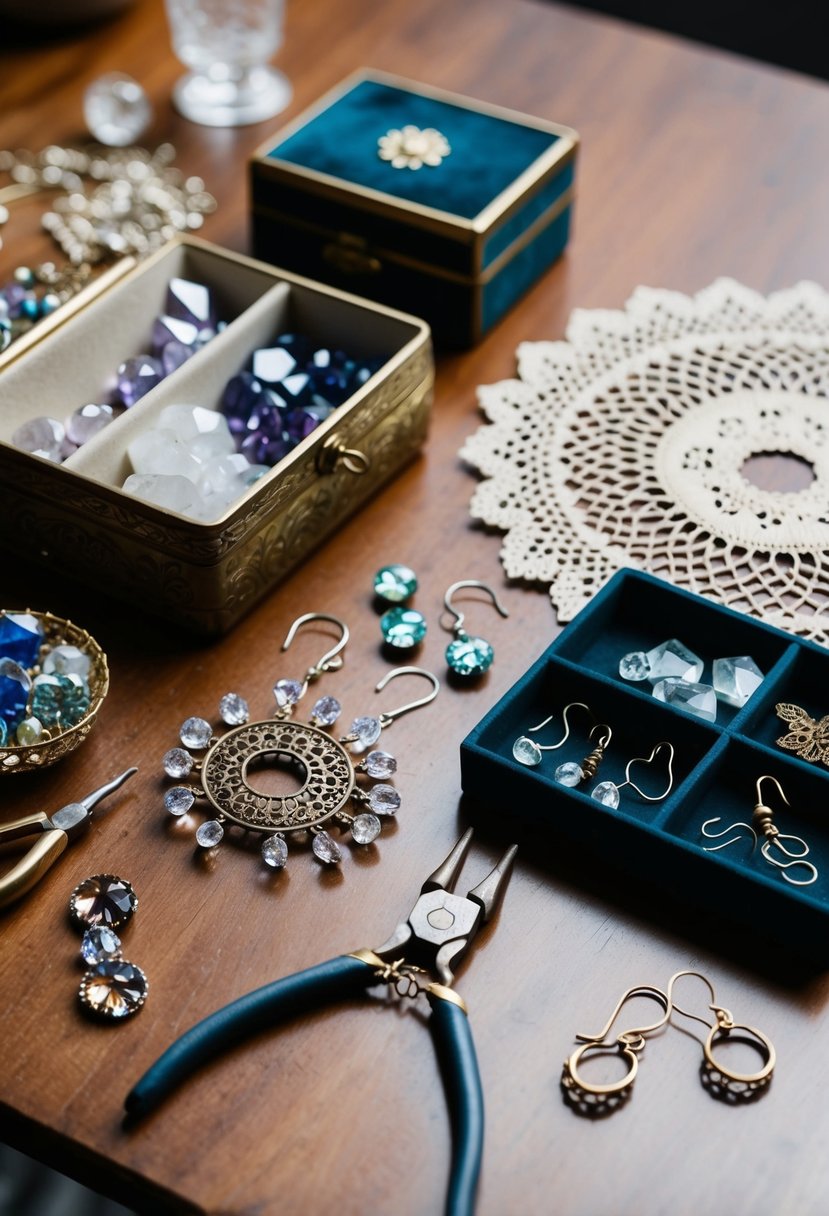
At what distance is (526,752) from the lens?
111cm

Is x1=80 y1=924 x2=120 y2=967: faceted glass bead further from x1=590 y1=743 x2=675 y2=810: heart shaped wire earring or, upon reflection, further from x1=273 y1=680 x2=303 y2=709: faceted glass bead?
x1=590 y1=743 x2=675 y2=810: heart shaped wire earring

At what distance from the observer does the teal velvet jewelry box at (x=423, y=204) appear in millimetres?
1528

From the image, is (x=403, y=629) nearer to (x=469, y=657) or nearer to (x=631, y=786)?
(x=469, y=657)

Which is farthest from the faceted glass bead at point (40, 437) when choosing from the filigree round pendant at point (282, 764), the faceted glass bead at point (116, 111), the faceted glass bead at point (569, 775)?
the faceted glass bead at point (116, 111)

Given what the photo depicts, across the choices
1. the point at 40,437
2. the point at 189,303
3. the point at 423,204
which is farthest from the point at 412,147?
the point at 40,437

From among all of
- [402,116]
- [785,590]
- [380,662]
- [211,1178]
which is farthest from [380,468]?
[211,1178]

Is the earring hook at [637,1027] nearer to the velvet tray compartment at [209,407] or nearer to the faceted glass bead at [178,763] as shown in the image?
the faceted glass bead at [178,763]

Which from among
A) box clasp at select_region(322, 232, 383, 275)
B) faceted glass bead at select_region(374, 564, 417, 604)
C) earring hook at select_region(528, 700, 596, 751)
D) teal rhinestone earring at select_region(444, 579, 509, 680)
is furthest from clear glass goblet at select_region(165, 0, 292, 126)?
earring hook at select_region(528, 700, 596, 751)

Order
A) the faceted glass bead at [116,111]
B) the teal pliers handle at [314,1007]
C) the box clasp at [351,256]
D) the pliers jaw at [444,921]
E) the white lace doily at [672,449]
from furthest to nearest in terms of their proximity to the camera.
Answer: the faceted glass bead at [116,111] < the box clasp at [351,256] < the white lace doily at [672,449] < the pliers jaw at [444,921] < the teal pliers handle at [314,1007]

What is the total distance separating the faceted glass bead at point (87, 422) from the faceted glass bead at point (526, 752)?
51cm

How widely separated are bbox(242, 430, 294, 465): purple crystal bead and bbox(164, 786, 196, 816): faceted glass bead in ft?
1.22

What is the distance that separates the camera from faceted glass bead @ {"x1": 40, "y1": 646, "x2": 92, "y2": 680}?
3.90 feet

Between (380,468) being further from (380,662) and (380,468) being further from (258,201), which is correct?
(258,201)

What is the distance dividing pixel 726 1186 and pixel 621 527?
63cm
